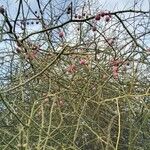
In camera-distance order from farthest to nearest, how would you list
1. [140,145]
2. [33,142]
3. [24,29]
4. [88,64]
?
[24,29] < [88,64] < [140,145] < [33,142]

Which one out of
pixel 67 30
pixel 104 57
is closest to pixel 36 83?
pixel 104 57

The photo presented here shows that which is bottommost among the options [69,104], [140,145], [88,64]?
[140,145]

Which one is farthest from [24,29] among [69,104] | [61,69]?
[69,104]

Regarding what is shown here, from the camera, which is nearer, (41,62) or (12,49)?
(41,62)

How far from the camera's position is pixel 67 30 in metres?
2.84

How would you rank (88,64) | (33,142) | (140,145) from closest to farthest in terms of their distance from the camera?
(33,142)
(140,145)
(88,64)

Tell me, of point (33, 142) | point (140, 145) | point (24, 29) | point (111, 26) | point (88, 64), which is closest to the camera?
Answer: point (33, 142)

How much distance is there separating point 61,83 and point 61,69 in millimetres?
159

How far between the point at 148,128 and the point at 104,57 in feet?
1.57

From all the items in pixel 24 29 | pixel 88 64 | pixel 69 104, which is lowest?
pixel 69 104

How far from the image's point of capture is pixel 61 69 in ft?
7.13

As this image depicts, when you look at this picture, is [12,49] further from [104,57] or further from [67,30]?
[67,30]

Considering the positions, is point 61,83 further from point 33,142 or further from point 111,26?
point 111,26

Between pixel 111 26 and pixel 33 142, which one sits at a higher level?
pixel 111 26
